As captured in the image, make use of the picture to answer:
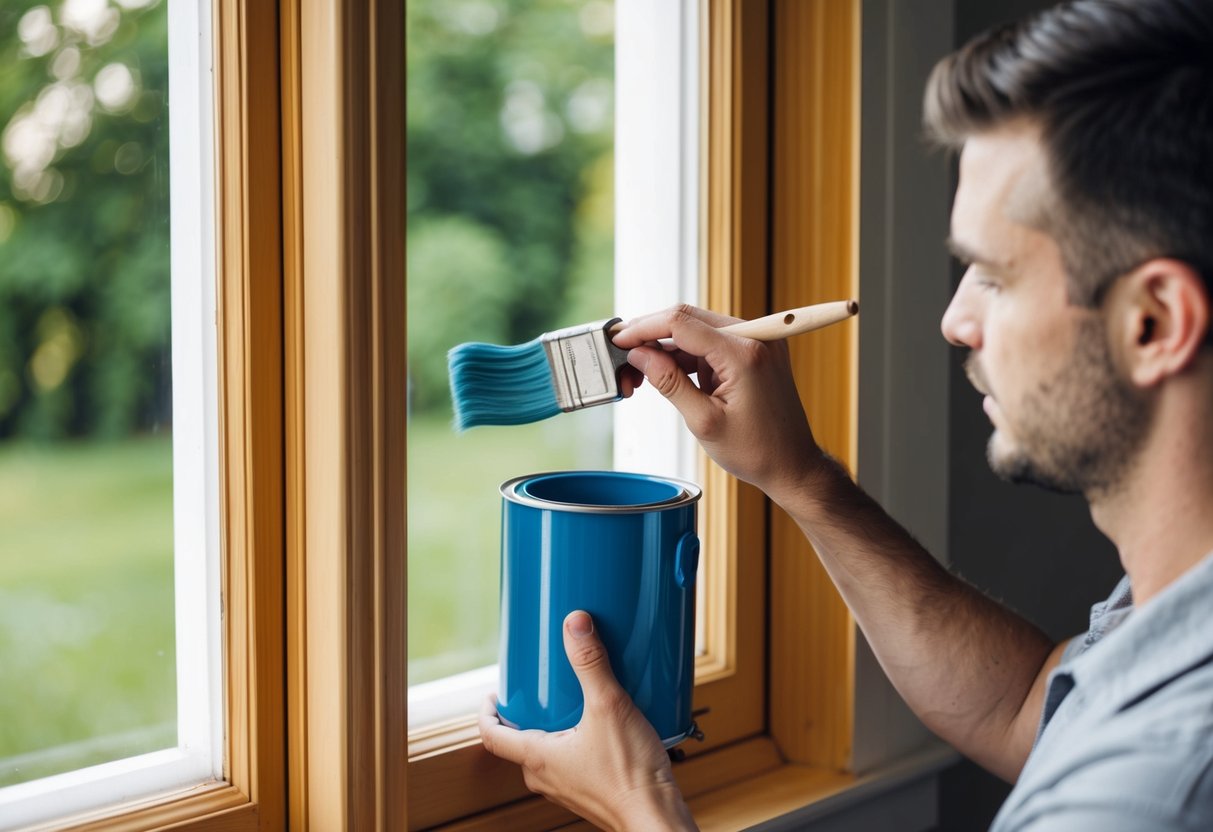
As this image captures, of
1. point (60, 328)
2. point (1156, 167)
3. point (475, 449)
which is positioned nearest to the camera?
point (1156, 167)

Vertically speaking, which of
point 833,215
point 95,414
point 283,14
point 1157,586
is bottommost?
point 1157,586

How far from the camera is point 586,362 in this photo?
97 cm

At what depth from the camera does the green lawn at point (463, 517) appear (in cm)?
114

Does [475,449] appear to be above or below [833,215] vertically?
below

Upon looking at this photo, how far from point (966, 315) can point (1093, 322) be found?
119 mm

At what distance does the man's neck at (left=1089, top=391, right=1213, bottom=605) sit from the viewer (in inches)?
31.3

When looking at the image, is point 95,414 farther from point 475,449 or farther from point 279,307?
point 475,449

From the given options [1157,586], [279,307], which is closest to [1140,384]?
[1157,586]

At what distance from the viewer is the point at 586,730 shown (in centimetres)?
95

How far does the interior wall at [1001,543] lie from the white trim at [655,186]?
1.23 ft

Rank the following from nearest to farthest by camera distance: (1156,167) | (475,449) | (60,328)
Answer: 1. (1156,167)
2. (60,328)
3. (475,449)

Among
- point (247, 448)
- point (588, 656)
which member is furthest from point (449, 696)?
point (247, 448)

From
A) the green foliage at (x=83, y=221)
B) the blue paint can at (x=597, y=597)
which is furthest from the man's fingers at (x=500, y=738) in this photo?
the green foliage at (x=83, y=221)

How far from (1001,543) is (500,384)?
31.7 inches
